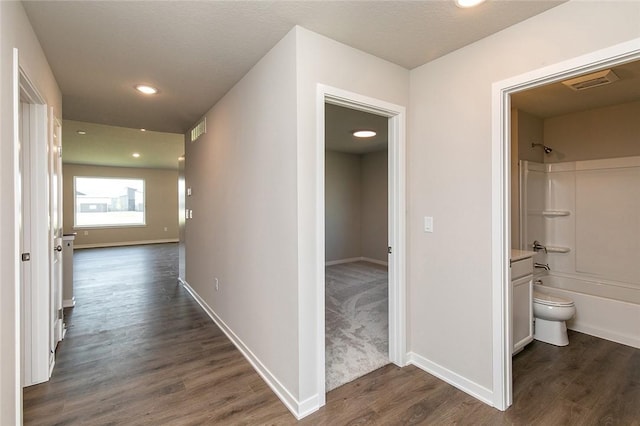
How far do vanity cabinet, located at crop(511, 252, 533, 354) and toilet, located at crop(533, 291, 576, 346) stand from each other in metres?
0.16

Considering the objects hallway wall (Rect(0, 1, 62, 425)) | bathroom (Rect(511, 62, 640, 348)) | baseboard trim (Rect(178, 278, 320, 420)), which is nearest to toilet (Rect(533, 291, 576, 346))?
bathroom (Rect(511, 62, 640, 348))

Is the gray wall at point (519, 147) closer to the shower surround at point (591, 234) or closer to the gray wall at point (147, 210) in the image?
the shower surround at point (591, 234)

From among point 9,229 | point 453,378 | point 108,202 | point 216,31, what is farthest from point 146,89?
point 108,202

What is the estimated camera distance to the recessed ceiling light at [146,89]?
2.79m

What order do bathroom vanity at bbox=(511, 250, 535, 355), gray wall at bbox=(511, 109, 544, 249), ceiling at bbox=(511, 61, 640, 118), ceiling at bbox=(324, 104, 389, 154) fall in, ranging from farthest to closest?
ceiling at bbox=(324, 104, 389, 154)
gray wall at bbox=(511, 109, 544, 249)
ceiling at bbox=(511, 61, 640, 118)
bathroom vanity at bbox=(511, 250, 535, 355)

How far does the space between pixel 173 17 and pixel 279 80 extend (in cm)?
69

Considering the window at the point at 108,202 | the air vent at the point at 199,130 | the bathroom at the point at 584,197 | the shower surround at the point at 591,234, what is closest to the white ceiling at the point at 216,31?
the air vent at the point at 199,130

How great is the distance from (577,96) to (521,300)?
2.20 metres

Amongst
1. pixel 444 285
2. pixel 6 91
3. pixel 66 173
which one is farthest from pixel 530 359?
pixel 66 173

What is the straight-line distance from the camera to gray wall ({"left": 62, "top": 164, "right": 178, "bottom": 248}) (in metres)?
8.75

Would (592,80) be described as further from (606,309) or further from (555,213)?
(606,309)

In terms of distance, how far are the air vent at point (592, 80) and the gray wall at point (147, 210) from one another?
10.5m

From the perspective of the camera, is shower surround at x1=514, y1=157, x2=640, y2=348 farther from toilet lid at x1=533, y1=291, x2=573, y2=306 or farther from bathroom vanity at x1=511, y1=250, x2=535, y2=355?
bathroom vanity at x1=511, y1=250, x2=535, y2=355

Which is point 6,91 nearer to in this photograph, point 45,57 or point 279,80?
point 45,57
